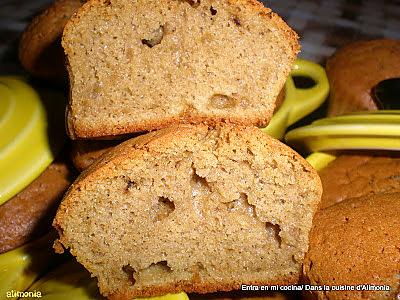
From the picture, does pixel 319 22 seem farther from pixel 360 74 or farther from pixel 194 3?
pixel 194 3

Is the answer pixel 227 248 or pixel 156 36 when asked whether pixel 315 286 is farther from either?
pixel 156 36

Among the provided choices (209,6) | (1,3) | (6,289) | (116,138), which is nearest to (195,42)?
(209,6)

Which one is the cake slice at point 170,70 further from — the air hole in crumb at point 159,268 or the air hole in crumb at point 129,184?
the air hole in crumb at point 159,268

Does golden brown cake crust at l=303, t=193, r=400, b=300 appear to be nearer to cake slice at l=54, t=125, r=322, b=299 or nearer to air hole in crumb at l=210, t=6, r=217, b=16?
cake slice at l=54, t=125, r=322, b=299

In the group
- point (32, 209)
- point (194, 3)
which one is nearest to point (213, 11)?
point (194, 3)

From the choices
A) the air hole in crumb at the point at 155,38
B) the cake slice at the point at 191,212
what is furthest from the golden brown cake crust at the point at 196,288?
the air hole in crumb at the point at 155,38
